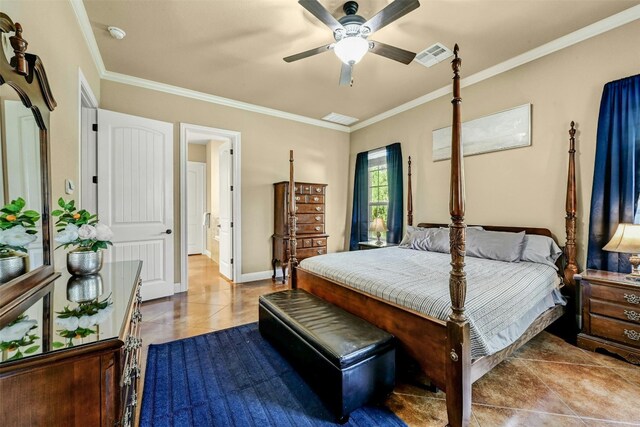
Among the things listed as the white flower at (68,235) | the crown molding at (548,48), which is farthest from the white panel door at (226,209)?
the crown molding at (548,48)

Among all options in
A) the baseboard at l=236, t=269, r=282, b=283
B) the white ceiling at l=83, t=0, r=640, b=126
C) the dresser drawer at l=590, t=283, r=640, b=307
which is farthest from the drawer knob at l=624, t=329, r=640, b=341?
the baseboard at l=236, t=269, r=282, b=283

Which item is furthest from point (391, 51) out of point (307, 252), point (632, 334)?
point (307, 252)

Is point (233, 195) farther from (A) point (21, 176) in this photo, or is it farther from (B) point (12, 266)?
(B) point (12, 266)

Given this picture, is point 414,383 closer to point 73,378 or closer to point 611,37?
point 73,378

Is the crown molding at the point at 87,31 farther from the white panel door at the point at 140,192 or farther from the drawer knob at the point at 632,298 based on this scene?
the drawer knob at the point at 632,298

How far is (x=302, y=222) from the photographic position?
4418mm

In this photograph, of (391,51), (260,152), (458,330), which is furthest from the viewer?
(260,152)

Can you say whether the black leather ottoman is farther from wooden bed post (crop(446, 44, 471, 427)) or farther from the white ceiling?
the white ceiling

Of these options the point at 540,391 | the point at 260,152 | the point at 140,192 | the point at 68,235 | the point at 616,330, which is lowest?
the point at 540,391

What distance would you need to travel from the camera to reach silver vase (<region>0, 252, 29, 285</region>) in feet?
3.37

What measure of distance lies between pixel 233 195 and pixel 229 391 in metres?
2.98

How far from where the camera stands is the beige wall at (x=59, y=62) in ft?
4.96

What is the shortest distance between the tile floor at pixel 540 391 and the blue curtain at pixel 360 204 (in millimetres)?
2962

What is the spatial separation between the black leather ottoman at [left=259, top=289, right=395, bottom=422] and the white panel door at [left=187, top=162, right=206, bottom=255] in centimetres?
557
